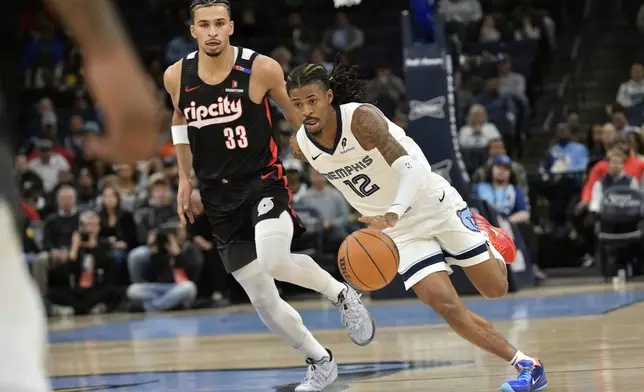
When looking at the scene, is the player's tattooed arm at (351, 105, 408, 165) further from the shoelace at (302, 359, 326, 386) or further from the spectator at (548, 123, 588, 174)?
the spectator at (548, 123, 588, 174)

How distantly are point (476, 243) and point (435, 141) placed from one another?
5.85m

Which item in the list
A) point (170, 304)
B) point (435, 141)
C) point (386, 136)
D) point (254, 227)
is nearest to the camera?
point (386, 136)

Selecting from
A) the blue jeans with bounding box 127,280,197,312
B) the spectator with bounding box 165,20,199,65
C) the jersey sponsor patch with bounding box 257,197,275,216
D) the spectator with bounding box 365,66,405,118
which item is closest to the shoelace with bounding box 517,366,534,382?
the jersey sponsor patch with bounding box 257,197,275,216

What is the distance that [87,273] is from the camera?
42.9 feet

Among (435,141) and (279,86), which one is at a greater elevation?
(279,86)

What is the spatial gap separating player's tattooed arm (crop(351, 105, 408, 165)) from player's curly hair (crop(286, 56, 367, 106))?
19 cm

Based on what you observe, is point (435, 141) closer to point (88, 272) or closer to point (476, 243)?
point (88, 272)

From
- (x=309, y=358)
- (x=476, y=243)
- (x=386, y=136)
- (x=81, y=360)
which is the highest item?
(x=386, y=136)

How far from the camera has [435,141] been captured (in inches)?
468

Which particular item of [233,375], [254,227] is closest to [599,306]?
[233,375]

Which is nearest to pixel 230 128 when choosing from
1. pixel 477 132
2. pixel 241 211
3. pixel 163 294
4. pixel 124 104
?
pixel 241 211

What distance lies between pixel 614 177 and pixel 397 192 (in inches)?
297

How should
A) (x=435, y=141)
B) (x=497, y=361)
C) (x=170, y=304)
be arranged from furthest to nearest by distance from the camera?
(x=170, y=304) < (x=435, y=141) < (x=497, y=361)

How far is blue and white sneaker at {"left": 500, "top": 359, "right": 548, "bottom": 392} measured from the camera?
5.73 m
